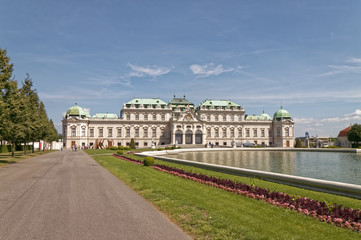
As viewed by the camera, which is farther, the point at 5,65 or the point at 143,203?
the point at 5,65

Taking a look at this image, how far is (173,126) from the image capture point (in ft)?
307

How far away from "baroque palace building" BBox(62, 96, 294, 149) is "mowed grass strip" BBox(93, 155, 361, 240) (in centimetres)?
7553

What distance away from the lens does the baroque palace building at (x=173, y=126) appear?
94.3m

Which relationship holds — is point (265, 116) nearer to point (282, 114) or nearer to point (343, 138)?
point (282, 114)

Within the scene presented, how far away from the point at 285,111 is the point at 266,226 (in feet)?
352

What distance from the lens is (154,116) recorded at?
99188 mm

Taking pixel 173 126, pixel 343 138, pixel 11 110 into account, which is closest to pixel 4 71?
pixel 11 110

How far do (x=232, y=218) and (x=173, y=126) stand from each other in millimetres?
85236

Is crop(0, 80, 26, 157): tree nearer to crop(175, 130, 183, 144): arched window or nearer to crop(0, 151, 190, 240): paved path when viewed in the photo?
crop(0, 151, 190, 240): paved path

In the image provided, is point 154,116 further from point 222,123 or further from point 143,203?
point 143,203

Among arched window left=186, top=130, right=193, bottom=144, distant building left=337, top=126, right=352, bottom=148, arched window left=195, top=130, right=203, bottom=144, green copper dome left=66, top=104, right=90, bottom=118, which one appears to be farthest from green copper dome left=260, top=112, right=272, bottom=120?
green copper dome left=66, top=104, right=90, bottom=118

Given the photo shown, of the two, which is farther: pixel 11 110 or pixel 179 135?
pixel 179 135

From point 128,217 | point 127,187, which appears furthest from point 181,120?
point 128,217

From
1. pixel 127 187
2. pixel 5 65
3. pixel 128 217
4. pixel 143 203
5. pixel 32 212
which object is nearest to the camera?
pixel 128 217
